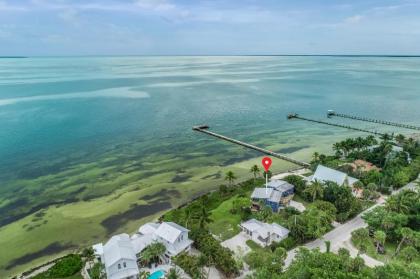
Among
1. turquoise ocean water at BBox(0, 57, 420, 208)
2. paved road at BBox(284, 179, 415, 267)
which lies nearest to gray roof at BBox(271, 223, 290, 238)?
paved road at BBox(284, 179, 415, 267)

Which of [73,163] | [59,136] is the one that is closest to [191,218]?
[73,163]

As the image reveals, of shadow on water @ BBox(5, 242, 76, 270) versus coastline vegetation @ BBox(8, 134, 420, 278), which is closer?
coastline vegetation @ BBox(8, 134, 420, 278)

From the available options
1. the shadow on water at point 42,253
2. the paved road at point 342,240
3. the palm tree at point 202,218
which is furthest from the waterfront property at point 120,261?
the paved road at point 342,240

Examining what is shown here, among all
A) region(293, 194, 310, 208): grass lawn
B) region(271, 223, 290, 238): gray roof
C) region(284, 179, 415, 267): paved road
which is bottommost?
region(293, 194, 310, 208): grass lawn

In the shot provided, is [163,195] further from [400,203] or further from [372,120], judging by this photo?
[372,120]

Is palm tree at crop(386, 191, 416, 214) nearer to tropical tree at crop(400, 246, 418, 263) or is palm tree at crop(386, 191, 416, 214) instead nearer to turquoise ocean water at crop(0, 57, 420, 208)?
tropical tree at crop(400, 246, 418, 263)

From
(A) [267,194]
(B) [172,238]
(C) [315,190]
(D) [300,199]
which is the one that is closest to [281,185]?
(A) [267,194]

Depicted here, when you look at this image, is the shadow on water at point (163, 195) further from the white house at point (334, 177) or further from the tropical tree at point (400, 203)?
the tropical tree at point (400, 203)

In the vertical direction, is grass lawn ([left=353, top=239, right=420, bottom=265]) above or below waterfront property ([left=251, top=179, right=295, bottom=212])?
below
